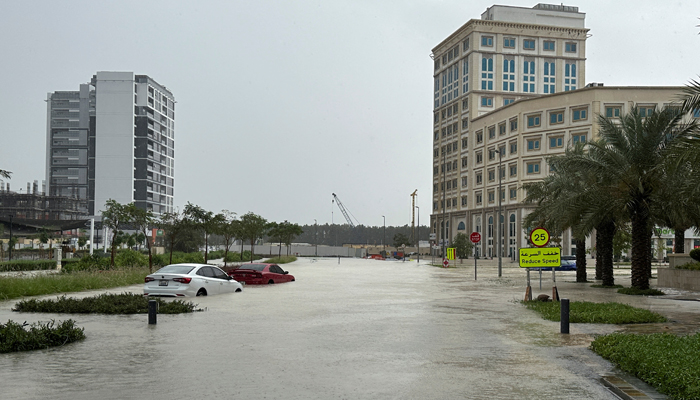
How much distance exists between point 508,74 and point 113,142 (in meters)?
84.2

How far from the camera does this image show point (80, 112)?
158 m

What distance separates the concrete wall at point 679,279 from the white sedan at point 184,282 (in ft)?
71.9

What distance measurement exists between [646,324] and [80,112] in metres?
161

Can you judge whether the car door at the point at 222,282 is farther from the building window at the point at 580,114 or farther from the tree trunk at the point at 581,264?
the building window at the point at 580,114

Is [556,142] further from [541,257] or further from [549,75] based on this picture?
[541,257]

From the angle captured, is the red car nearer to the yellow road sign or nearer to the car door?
the car door

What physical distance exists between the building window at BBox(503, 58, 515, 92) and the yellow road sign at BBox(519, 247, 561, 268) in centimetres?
10038

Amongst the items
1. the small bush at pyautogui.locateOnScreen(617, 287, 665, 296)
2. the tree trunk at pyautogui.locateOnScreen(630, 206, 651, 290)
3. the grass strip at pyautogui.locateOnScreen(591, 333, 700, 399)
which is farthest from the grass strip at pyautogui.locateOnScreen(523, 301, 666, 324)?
the tree trunk at pyautogui.locateOnScreen(630, 206, 651, 290)

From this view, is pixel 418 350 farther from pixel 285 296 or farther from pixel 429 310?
pixel 285 296

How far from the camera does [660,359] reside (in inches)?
367

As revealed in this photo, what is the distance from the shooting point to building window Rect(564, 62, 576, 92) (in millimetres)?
121500

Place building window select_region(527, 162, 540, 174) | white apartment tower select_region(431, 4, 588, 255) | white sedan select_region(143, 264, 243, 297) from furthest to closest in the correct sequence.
Answer: white apartment tower select_region(431, 4, 588, 255) → building window select_region(527, 162, 540, 174) → white sedan select_region(143, 264, 243, 297)

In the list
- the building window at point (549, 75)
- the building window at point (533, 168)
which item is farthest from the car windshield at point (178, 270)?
the building window at point (549, 75)

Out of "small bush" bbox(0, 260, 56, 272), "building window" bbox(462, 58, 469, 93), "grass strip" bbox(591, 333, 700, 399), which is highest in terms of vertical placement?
"building window" bbox(462, 58, 469, 93)
